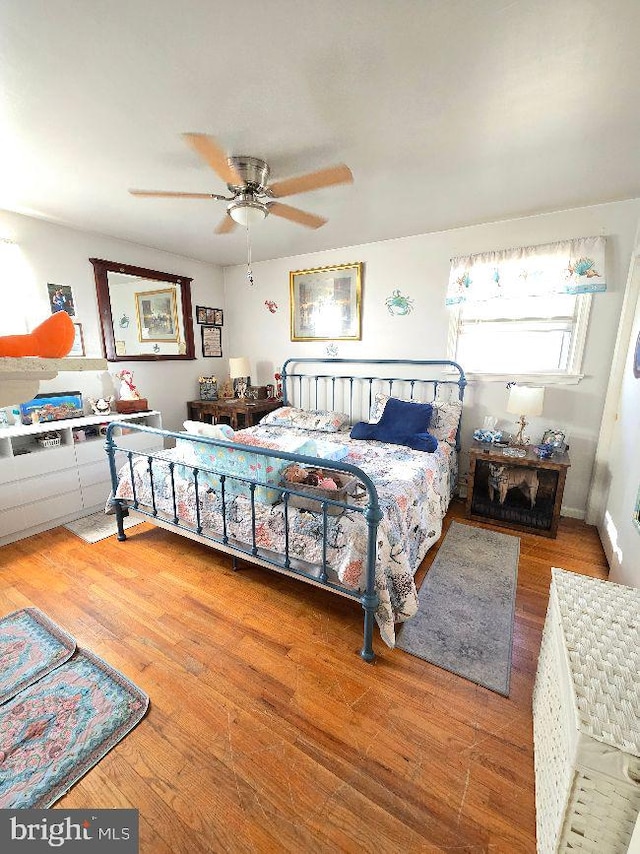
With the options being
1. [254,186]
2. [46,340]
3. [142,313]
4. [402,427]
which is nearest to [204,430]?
[254,186]

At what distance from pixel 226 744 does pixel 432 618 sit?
1.19 meters

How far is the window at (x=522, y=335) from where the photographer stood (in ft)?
9.76

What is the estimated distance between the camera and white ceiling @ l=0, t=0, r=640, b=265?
1.22 meters

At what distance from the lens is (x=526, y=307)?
10.2ft

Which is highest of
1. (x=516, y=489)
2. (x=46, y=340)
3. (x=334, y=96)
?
(x=334, y=96)

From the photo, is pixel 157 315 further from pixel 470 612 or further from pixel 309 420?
pixel 470 612

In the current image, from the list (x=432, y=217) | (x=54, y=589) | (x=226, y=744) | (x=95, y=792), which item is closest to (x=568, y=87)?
(x=432, y=217)

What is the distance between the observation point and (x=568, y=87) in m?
1.50

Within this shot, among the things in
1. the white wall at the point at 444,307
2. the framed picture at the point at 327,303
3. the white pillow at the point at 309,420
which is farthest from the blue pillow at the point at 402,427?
the framed picture at the point at 327,303

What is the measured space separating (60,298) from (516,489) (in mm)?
4492

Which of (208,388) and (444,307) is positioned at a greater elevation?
(444,307)

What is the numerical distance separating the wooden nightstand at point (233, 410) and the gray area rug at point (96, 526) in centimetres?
156

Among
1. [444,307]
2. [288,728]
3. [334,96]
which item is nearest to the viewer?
[288,728]

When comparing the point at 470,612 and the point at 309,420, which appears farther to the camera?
the point at 309,420
